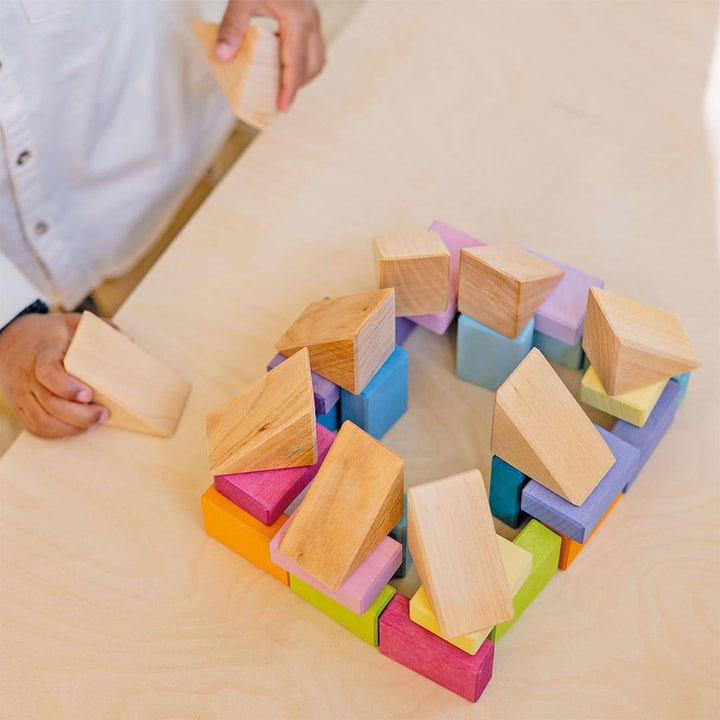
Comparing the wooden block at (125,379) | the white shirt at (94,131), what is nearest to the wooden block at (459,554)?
the wooden block at (125,379)

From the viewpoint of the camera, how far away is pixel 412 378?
2.77ft

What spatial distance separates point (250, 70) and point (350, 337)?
37 centimetres

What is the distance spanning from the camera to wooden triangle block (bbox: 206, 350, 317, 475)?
69cm

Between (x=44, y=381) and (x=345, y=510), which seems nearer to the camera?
(x=345, y=510)

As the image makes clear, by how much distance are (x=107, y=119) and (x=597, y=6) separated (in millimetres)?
537

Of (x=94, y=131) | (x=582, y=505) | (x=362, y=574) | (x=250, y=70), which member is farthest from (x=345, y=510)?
(x=94, y=131)

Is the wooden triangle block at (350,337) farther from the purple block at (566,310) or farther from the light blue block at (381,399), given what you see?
the purple block at (566,310)

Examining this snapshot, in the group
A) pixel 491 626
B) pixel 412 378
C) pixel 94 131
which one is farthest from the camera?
pixel 94 131

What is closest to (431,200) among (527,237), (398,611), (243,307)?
(527,237)

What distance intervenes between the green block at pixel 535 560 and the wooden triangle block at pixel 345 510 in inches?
3.6

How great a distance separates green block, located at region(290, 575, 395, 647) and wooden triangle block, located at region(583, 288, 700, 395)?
22cm

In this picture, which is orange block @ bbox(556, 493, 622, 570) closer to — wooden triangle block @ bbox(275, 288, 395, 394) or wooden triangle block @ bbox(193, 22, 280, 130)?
wooden triangle block @ bbox(275, 288, 395, 394)

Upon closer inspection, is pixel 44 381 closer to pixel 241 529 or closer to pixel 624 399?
pixel 241 529

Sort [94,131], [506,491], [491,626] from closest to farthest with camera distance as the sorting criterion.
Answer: [491,626]
[506,491]
[94,131]
